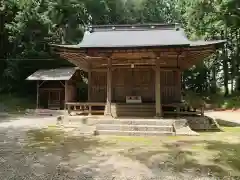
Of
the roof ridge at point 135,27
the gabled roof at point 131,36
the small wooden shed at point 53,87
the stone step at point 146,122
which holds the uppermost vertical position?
the roof ridge at point 135,27

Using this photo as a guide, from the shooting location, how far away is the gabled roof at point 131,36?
13758mm

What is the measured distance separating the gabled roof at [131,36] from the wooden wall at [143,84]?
1.89 m

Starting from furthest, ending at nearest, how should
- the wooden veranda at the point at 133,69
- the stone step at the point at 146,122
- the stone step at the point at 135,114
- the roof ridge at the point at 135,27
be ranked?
the roof ridge at the point at 135,27 < the wooden veranda at the point at 133,69 < the stone step at the point at 135,114 < the stone step at the point at 146,122

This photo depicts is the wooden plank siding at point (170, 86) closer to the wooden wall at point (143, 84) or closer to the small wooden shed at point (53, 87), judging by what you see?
the wooden wall at point (143, 84)

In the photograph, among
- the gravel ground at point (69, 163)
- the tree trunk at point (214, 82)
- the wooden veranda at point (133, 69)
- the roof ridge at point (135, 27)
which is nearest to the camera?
the gravel ground at point (69, 163)

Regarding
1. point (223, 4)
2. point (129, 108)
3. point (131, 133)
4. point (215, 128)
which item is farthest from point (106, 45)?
point (223, 4)

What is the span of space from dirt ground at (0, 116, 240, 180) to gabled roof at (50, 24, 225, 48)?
4.94 metres

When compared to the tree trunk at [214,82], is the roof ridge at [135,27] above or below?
above

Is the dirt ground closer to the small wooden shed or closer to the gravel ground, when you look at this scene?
the gravel ground

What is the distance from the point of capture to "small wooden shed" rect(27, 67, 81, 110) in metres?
24.6

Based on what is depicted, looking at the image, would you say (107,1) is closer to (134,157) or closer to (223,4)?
(223,4)

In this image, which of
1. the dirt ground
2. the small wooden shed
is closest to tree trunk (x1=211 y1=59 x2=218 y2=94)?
the small wooden shed

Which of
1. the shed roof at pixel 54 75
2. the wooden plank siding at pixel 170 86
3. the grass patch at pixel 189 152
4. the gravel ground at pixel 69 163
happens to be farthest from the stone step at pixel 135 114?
the shed roof at pixel 54 75

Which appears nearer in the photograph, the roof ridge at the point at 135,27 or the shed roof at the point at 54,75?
the roof ridge at the point at 135,27
